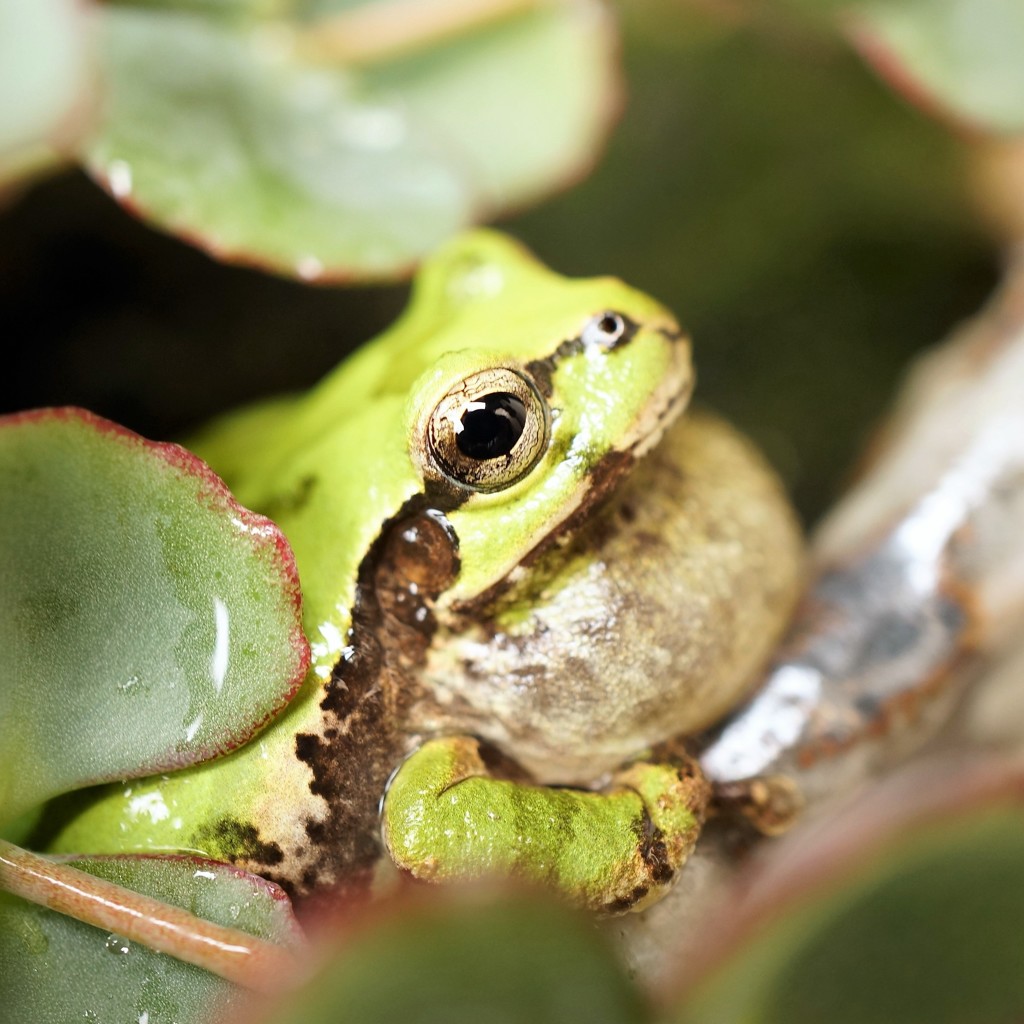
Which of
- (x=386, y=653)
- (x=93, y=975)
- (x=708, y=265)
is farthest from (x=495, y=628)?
(x=708, y=265)

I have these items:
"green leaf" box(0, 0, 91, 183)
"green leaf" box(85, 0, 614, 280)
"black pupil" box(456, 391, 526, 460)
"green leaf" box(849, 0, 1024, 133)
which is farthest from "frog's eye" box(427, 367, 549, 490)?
"green leaf" box(849, 0, 1024, 133)

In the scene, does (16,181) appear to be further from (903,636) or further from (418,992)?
(903,636)

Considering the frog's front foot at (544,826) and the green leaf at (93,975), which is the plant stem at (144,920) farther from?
the frog's front foot at (544,826)

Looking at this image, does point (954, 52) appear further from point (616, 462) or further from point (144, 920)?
point (144, 920)

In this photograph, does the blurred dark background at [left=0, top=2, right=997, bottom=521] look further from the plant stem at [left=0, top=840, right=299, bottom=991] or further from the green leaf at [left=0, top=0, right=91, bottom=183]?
the plant stem at [left=0, top=840, right=299, bottom=991]

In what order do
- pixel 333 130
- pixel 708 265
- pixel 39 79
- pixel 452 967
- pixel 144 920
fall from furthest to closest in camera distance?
pixel 708 265 → pixel 333 130 → pixel 39 79 → pixel 144 920 → pixel 452 967

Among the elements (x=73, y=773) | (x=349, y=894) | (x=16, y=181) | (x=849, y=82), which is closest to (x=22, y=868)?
(x=73, y=773)
